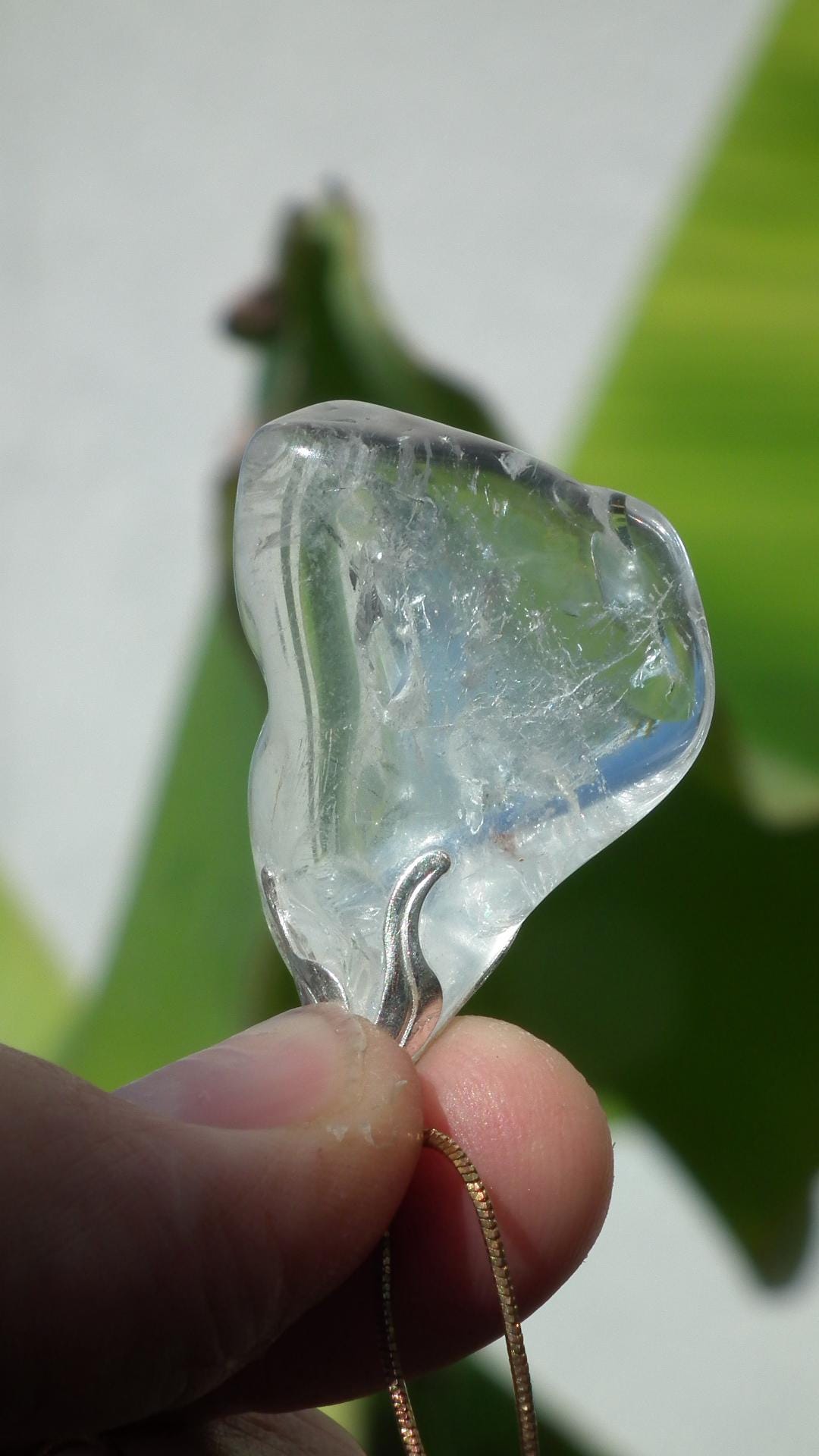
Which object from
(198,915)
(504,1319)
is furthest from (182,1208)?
(198,915)

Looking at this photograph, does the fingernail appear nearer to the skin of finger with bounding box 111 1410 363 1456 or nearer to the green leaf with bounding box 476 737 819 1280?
the skin of finger with bounding box 111 1410 363 1456

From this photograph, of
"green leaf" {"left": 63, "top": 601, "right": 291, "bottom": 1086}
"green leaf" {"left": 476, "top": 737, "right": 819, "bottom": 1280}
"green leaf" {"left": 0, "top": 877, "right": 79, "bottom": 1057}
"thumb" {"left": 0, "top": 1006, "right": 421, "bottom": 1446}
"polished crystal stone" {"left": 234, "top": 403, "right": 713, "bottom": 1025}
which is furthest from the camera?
"green leaf" {"left": 0, "top": 877, "right": 79, "bottom": 1057}

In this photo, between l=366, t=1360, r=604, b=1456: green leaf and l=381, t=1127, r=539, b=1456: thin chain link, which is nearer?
l=381, t=1127, r=539, b=1456: thin chain link

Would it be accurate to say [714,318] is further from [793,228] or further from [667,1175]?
[667,1175]

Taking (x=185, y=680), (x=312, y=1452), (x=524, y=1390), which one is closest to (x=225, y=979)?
(x=185, y=680)

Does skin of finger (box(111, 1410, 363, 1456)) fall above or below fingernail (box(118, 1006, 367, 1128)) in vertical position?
below

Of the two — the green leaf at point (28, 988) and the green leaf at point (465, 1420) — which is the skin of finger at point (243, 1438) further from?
the green leaf at point (28, 988)

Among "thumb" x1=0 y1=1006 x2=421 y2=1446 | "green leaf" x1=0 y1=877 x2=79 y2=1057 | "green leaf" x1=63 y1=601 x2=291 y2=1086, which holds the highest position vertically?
"thumb" x1=0 y1=1006 x2=421 y2=1446

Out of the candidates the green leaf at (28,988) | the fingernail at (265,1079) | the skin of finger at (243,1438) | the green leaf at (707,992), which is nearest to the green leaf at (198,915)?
the green leaf at (28,988)

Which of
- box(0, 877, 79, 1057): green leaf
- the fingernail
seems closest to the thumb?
the fingernail
